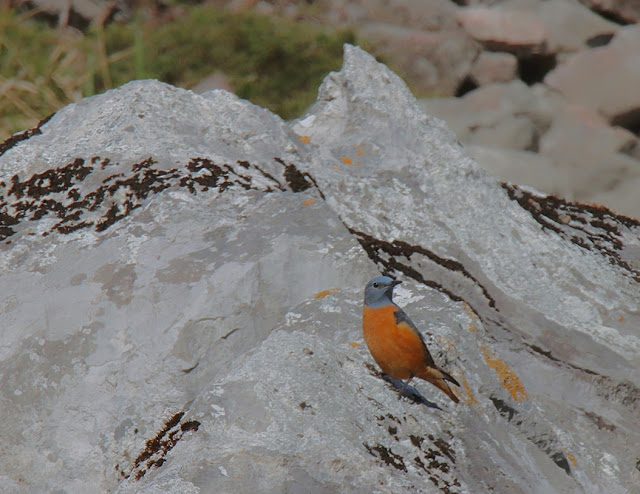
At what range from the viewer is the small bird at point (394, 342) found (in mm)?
3484

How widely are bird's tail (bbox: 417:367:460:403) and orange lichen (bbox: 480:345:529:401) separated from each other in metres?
0.39

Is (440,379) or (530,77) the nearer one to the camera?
(440,379)

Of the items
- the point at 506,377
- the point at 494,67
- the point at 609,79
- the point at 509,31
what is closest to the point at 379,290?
the point at 506,377

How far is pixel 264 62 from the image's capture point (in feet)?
44.1

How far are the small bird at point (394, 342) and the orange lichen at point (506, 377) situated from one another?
1.29 ft

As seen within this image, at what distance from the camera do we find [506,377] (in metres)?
4.00

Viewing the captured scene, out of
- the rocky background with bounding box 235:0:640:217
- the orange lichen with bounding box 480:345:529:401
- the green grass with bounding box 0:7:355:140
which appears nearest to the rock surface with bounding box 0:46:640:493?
the orange lichen with bounding box 480:345:529:401

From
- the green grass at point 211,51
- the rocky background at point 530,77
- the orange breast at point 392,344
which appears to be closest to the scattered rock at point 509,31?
the rocky background at point 530,77

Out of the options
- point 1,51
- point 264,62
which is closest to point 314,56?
point 264,62

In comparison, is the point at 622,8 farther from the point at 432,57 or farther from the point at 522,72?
the point at 432,57

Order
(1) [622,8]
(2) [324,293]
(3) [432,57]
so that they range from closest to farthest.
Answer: (2) [324,293], (3) [432,57], (1) [622,8]

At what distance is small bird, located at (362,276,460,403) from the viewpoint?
137 inches

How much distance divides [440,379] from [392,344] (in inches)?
13.6

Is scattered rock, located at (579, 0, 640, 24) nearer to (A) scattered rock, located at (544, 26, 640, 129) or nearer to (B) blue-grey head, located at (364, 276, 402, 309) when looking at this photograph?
(A) scattered rock, located at (544, 26, 640, 129)
